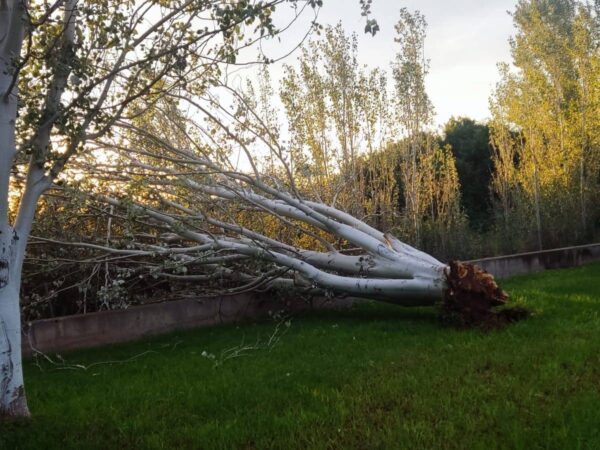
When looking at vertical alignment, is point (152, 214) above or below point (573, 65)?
below

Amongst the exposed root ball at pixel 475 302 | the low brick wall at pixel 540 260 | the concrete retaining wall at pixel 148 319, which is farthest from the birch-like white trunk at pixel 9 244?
the low brick wall at pixel 540 260

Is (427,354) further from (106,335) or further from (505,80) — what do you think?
(505,80)

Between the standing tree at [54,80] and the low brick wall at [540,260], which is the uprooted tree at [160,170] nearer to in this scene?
the standing tree at [54,80]

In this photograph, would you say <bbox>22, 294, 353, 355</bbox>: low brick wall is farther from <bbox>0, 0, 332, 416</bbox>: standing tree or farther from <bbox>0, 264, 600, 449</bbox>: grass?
<bbox>0, 0, 332, 416</bbox>: standing tree

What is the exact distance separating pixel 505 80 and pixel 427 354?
16.2 meters

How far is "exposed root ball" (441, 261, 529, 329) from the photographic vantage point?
21.6 ft

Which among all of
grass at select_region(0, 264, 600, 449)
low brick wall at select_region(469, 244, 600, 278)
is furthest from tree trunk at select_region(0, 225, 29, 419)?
low brick wall at select_region(469, 244, 600, 278)

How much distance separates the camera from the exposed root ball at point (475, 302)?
657cm

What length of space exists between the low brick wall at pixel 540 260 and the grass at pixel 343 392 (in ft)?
18.1

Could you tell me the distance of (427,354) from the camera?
538 cm

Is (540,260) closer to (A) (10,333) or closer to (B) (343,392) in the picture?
(B) (343,392)

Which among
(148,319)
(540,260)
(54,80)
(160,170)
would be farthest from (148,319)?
(540,260)

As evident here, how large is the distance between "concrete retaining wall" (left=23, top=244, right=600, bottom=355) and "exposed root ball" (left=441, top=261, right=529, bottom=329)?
282 cm

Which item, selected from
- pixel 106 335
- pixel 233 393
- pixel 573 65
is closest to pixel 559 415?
pixel 233 393
